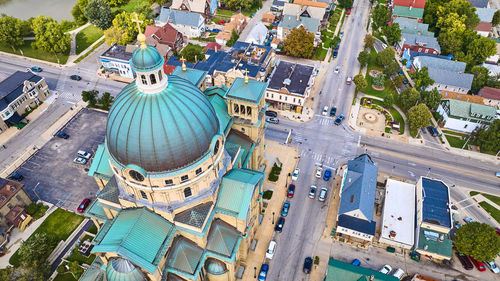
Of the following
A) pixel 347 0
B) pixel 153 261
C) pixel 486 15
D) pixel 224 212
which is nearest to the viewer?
pixel 153 261

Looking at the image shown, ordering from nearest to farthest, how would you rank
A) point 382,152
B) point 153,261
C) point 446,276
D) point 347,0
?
point 153,261, point 446,276, point 382,152, point 347,0

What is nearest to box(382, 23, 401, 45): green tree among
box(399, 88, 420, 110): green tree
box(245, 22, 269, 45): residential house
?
box(399, 88, 420, 110): green tree

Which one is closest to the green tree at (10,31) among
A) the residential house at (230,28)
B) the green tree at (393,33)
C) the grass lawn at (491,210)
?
the residential house at (230,28)

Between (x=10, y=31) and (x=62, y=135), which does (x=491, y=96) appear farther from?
(x=10, y=31)

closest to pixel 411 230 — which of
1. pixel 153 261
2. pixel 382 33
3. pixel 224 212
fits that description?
pixel 224 212

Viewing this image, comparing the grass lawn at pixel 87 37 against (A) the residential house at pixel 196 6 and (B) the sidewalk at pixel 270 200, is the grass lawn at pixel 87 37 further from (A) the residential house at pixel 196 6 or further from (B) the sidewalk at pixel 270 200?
(B) the sidewalk at pixel 270 200

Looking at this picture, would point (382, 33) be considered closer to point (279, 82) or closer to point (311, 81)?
point (311, 81)

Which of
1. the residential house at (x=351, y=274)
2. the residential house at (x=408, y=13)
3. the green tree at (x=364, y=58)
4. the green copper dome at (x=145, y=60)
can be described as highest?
the green copper dome at (x=145, y=60)
